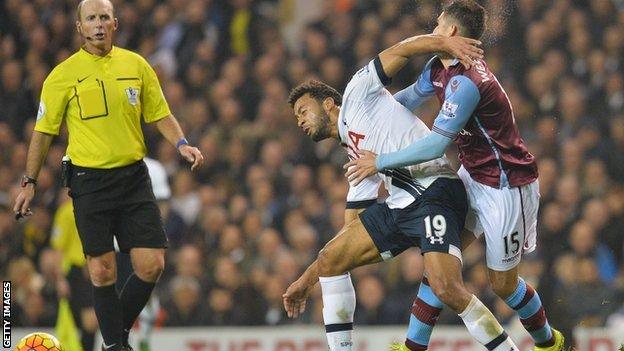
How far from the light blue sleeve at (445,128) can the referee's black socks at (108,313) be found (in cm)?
186

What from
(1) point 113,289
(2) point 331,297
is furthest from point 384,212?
(1) point 113,289

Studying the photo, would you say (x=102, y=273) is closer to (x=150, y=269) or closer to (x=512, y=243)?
(x=150, y=269)

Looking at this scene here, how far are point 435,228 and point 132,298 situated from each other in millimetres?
1987

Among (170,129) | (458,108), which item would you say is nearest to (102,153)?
(170,129)

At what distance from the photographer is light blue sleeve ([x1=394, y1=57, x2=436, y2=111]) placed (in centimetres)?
677

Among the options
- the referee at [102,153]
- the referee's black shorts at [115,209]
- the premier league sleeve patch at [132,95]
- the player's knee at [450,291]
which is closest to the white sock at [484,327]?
the player's knee at [450,291]

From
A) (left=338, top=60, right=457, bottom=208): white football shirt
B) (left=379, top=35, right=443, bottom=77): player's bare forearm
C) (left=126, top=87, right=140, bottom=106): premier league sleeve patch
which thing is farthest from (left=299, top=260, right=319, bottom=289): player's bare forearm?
(left=126, top=87, right=140, bottom=106): premier league sleeve patch

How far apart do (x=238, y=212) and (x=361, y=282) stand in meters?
1.85

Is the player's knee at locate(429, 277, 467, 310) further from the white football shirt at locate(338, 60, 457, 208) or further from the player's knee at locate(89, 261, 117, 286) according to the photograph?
the player's knee at locate(89, 261, 117, 286)

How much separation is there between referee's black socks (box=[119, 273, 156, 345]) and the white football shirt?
157cm

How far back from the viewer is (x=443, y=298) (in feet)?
20.6

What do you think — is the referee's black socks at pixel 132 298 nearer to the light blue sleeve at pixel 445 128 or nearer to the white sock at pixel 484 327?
the light blue sleeve at pixel 445 128

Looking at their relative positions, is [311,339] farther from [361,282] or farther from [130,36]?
[130,36]

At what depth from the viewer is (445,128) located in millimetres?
6316
